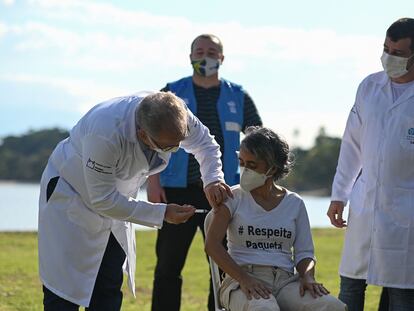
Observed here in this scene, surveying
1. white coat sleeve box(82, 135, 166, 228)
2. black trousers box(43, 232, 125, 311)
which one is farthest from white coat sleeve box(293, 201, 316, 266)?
black trousers box(43, 232, 125, 311)

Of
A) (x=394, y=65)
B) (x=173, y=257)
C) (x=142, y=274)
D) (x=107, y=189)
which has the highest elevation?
(x=394, y=65)

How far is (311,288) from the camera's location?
4902 mm

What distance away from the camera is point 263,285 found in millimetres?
4895

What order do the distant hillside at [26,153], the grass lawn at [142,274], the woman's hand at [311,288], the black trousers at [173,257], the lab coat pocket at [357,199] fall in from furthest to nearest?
the distant hillside at [26,153] → the grass lawn at [142,274] → the black trousers at [173,257] → the lab coat pocket at [357,199] → the woman's hand at [311,288]

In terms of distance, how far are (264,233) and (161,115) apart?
3.20ft

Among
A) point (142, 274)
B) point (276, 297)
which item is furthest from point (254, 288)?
point (142, 274)

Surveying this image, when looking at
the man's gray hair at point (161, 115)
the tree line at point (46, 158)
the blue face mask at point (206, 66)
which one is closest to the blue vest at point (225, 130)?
the blue face mask at point (206, 66)

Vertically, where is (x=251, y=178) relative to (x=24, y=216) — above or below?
above

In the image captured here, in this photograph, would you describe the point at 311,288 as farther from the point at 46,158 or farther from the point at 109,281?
the point at 46,158

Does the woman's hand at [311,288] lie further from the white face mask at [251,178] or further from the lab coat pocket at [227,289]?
the white face mask at [251,178]

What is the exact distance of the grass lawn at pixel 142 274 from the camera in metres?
8.80

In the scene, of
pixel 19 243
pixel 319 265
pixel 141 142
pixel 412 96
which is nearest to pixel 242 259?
pixel 141 142

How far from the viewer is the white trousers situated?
4766mm

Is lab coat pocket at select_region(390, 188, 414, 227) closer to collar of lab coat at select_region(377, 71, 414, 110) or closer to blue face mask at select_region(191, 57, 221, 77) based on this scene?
collar of lab coat at select_region(377, 71, 414, 110)
